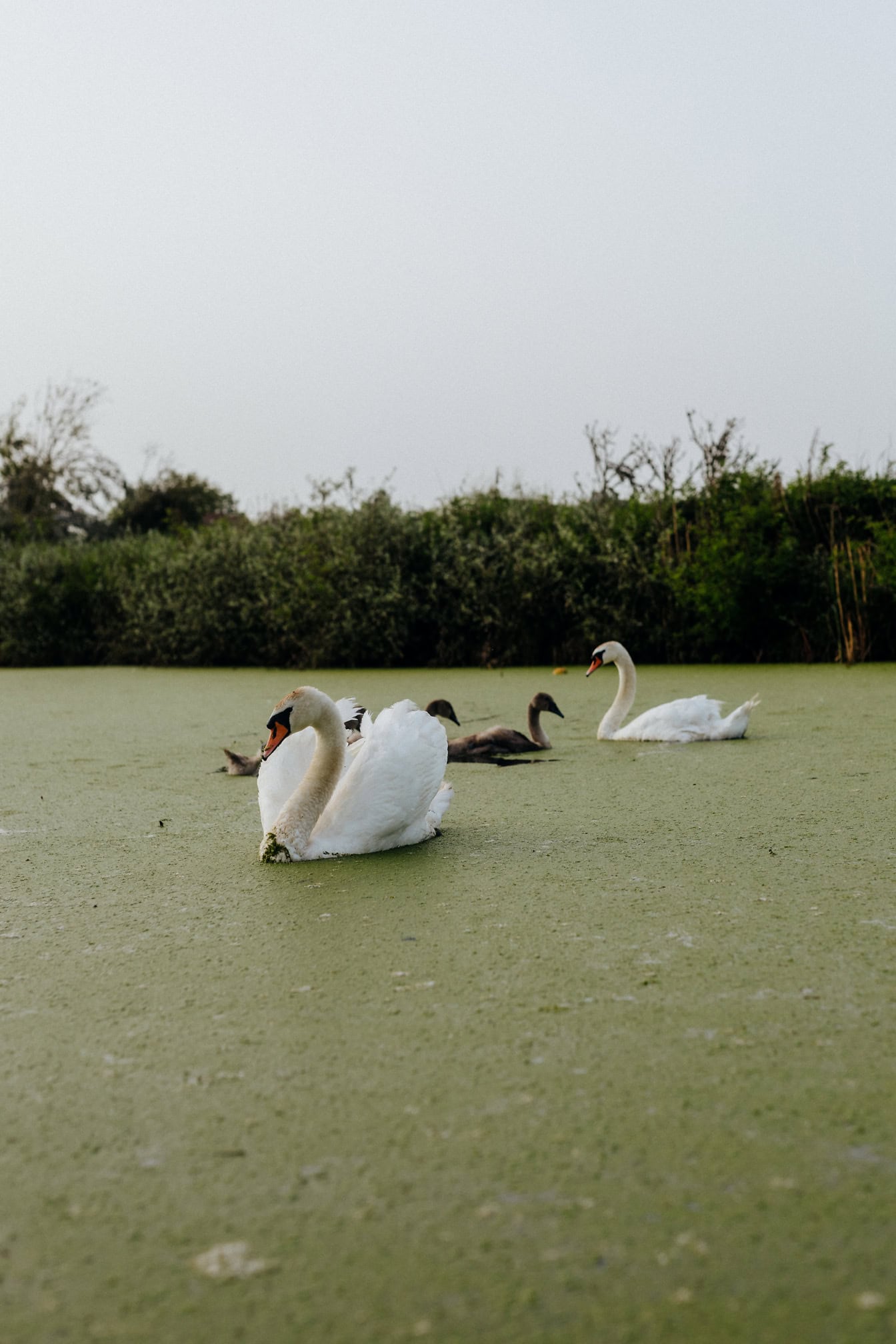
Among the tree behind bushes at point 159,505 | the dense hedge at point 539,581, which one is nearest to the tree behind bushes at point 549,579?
the dense hedge at point 539,581

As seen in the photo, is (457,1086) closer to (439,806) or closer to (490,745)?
(439,806)

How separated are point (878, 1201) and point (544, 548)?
34.9 feet

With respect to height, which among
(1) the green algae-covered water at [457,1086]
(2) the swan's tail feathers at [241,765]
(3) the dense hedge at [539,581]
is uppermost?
→ (3) the dense hedge at [539,581]

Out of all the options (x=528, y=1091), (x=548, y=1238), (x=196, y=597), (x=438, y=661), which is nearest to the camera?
(x=548, y=1238)

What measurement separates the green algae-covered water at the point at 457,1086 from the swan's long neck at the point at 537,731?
2152 millimetres

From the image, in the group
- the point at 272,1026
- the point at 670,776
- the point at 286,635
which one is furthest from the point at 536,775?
the point at 286,635

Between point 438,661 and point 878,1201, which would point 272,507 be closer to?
point 438,661

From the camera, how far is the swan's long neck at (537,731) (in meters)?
6.15

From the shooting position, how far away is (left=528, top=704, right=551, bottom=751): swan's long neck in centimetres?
615

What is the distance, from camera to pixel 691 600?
1128cm

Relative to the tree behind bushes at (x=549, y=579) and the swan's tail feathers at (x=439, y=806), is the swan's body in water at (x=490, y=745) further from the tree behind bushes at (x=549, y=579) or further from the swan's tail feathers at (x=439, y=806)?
the tree behind bushes at (x=549, y=579)

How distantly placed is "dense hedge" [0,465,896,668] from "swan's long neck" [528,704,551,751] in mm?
5194

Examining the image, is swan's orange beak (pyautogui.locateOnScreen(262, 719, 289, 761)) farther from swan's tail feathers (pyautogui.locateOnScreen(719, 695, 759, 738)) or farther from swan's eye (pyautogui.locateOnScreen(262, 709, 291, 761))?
swan's tail feathers (pyautogui.locateOnScreen(719, 695, 759, 738))

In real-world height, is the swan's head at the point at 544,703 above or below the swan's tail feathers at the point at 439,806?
above
